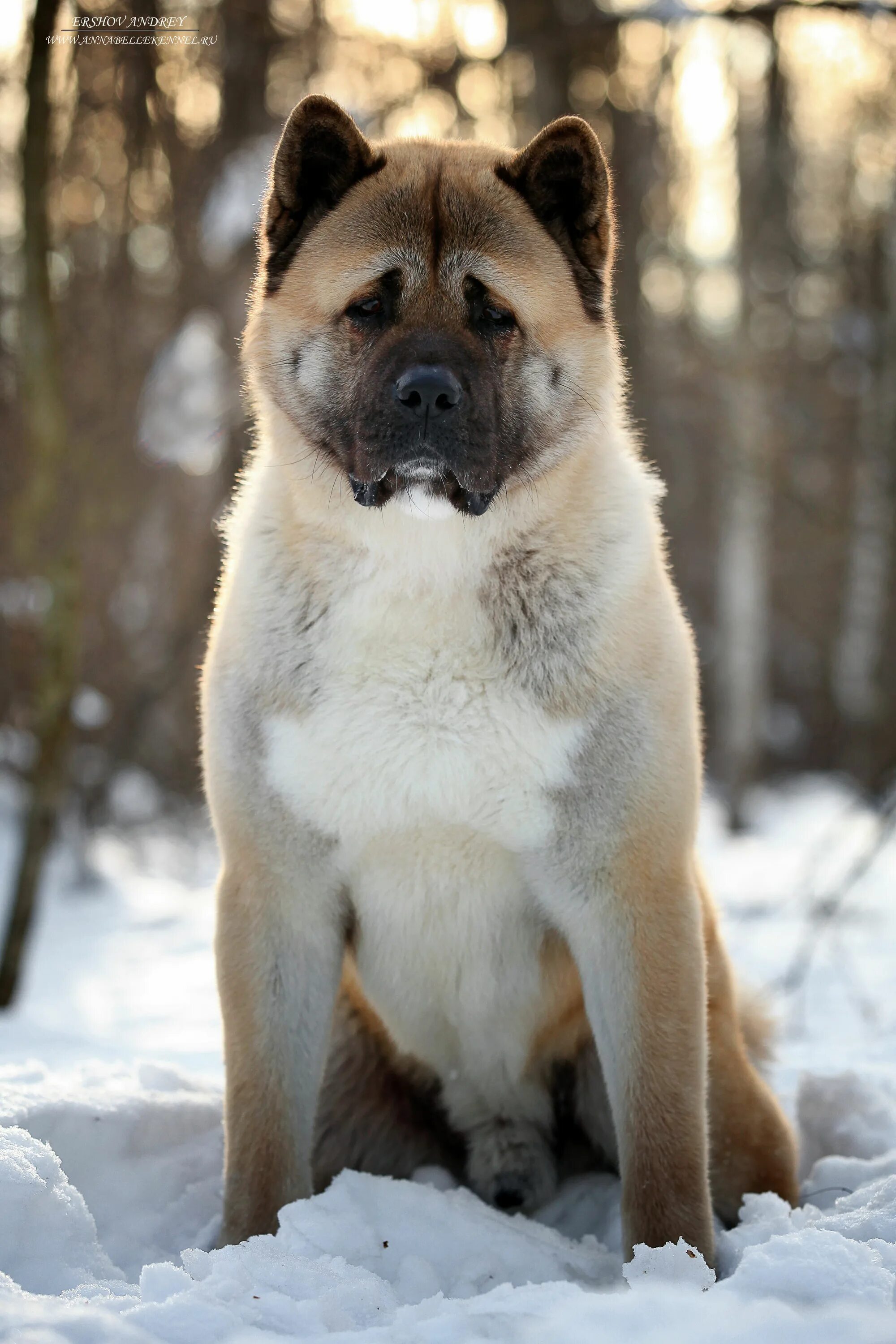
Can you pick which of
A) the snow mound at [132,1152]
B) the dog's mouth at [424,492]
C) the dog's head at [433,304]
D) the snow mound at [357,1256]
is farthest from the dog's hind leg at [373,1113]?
the dog's head at [433,304]

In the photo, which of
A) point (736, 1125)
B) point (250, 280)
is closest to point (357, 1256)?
point (736, 1125)

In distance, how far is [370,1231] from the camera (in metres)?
2.12

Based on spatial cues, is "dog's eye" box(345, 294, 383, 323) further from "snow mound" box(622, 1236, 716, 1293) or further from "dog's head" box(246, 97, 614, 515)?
"snow mound" box(622, 1236, 716, 1293)

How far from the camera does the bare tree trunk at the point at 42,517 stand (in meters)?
3.71

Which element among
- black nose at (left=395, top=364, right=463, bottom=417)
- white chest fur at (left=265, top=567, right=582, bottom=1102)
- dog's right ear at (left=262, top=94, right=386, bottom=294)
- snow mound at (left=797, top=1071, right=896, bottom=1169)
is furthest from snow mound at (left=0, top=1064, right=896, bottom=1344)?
dog's right ear at (left=262, top=94, right=386, bottom=294)

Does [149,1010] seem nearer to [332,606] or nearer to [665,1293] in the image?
[332,606]

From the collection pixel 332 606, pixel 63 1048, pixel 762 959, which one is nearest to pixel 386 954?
pixel 332 606

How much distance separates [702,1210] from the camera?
227cm

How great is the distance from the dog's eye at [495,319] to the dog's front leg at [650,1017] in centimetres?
103

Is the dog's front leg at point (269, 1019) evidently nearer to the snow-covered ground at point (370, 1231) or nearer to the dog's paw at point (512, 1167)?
the snow-covered ground at point (370, 1231)

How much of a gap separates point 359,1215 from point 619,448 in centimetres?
161

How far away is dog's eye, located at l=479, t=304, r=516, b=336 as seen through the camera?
2.34 metres

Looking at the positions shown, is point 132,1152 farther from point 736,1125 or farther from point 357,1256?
point 736,1125

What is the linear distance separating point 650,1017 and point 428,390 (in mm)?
1231
